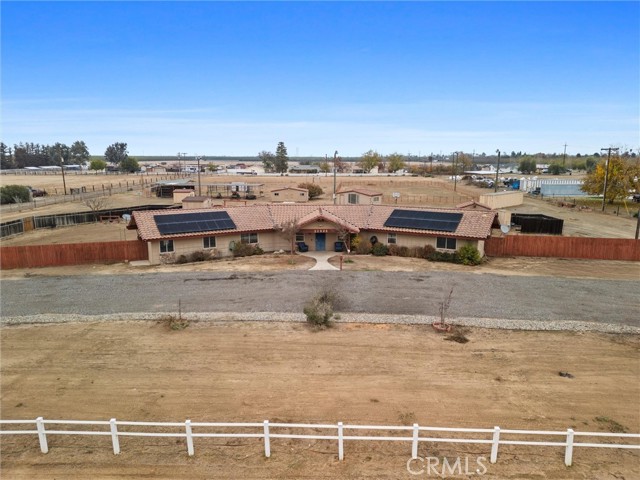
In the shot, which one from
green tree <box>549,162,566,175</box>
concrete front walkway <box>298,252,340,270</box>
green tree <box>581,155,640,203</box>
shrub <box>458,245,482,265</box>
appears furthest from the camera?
green tree <box>549,162,566,175</box>

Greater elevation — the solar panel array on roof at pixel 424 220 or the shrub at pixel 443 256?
the solar panel array on roof at pixel 424 220

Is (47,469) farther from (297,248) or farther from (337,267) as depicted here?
(297,248)

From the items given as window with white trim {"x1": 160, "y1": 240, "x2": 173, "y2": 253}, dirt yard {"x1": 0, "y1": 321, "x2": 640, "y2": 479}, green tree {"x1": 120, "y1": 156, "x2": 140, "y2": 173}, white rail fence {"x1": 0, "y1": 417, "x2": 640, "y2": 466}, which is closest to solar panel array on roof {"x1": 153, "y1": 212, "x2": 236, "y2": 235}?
window with white trim {"x1": 160, "y1": 240, "x2": 173, "y2": 253}

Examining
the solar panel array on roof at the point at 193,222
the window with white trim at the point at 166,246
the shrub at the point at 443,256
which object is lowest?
the shrub at the point at 443,256

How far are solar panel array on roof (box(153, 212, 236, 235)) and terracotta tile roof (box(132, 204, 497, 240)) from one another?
15.5 inches

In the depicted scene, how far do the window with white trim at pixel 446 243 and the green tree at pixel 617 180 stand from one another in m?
41.5

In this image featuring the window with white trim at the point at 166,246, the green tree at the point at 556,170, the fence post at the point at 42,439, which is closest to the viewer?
the fence post at the point at 42,439

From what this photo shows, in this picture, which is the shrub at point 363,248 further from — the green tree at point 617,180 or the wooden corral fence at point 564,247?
the green tree at point 617,180

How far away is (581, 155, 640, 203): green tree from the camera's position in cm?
5800

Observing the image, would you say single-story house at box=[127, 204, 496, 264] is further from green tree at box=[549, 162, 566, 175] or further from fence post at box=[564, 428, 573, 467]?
green tree at box=[549, 162, 566, 175]

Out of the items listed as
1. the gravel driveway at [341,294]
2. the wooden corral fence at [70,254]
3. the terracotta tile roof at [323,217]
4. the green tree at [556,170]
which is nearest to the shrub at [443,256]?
the terracotta tile roof at [323,217]

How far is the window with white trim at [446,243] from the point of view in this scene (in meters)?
32.2

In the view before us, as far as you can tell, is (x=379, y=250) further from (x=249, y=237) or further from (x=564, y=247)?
(x=564, y=247)

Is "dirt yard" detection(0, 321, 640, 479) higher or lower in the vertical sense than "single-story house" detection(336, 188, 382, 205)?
lower
